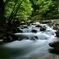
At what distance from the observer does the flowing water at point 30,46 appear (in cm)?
785

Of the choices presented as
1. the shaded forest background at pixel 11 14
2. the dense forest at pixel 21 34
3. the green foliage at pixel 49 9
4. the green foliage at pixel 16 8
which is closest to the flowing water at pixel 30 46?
the dense forest at pixel 21 34

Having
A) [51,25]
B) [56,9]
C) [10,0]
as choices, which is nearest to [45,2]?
[56,9]

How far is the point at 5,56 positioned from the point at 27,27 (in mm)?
7288

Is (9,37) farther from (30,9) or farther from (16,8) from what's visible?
(30,9)

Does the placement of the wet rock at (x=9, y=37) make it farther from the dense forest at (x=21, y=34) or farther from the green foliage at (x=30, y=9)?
the green foliage at (x=30, y=9)

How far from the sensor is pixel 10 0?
1409cm

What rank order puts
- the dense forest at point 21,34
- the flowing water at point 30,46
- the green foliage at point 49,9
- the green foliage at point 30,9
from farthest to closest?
the green foliage at point 49,9 → the green foliage at point 30,9 → the dense forest at point 21,34 → the flowing water at point 30,46

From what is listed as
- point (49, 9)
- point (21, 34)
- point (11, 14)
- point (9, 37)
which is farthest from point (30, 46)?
point (49, 9)

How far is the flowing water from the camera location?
785 centimetres

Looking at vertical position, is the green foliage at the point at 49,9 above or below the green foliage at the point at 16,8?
below

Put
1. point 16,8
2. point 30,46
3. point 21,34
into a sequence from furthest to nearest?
point 16,8, point 21,34, point 30,46

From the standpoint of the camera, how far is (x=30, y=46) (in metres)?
9.88

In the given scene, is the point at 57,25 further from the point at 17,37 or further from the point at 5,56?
the point at 5,56

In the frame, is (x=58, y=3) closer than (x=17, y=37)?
No
